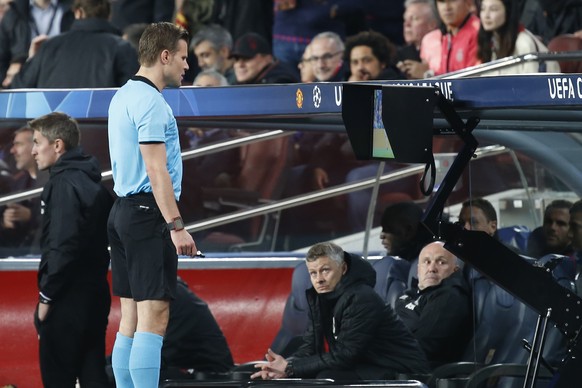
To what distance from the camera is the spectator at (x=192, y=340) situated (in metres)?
9.71

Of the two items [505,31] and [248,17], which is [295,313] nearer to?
[505,31]

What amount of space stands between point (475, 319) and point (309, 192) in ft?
11.8

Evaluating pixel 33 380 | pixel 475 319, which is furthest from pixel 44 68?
pixel 475 319

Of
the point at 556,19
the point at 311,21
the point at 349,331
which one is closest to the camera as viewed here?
the point at 349,331

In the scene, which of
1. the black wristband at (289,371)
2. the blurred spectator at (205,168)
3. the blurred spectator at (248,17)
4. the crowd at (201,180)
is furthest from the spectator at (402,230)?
the blurred spectator at (248,17)

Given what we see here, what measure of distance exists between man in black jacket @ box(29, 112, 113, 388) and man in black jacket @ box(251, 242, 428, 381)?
1.03 m

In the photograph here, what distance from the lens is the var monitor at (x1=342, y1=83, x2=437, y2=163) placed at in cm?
701

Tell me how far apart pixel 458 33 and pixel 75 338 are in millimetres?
3845

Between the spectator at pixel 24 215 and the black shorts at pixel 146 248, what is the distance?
3.34 m

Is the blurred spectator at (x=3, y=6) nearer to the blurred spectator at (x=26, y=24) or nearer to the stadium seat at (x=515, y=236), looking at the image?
the blurred spectator at (x=26, y=24)

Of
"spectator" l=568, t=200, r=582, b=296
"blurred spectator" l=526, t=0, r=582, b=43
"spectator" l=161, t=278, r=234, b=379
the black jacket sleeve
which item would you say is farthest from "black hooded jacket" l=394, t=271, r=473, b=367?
"blurred spectator" l=526, t=0, r=582, b=43

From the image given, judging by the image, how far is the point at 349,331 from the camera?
904 cm

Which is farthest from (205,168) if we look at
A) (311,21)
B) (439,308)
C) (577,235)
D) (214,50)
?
(577,235)

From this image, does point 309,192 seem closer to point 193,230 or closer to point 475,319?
point 193,230
